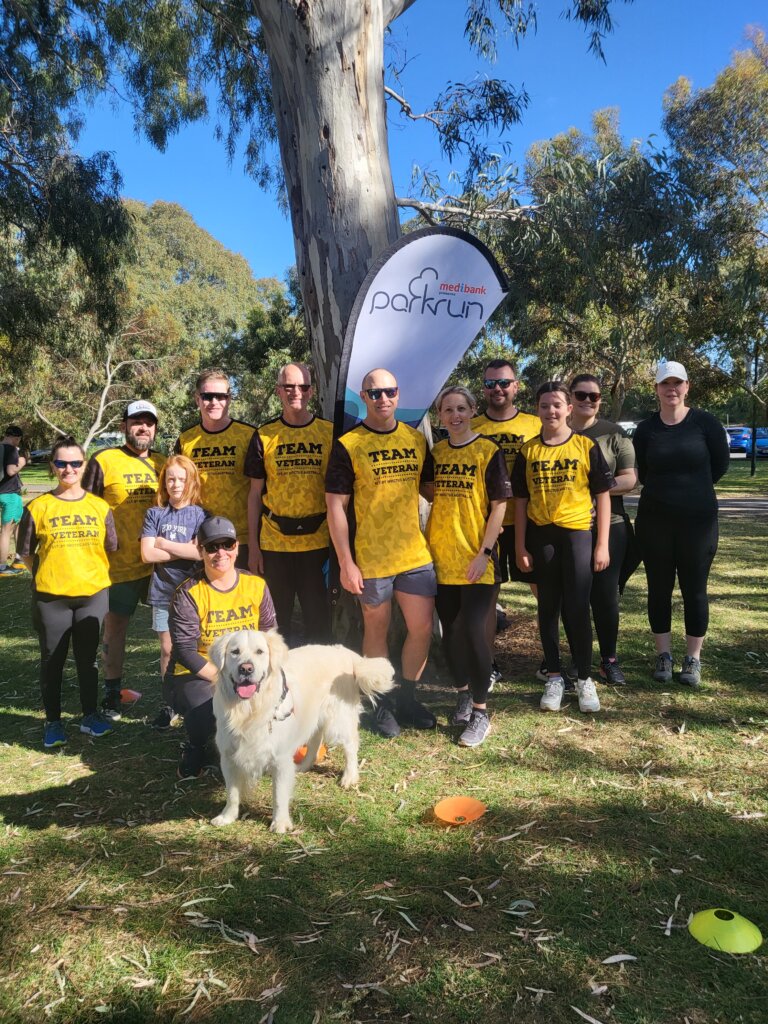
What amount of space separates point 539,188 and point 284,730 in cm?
901

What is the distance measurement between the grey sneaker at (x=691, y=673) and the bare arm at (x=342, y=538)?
243 cm

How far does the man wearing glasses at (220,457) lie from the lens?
429 centimetres

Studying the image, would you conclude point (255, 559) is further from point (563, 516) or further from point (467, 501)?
point (563, 516)

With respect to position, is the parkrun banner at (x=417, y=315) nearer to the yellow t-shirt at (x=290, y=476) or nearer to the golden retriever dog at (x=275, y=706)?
the yellow t-shirt at (x=290, y=476)

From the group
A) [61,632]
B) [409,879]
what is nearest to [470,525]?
[409,879]

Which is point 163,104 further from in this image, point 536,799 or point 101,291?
point 536,799

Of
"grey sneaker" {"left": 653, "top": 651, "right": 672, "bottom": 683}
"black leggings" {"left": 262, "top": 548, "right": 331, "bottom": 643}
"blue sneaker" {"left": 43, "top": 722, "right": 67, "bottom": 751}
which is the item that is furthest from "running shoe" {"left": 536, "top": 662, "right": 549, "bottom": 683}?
"blue sneaker" {"left": 43, "top": 722, "right": 67, "bottom": 751}

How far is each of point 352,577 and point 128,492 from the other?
1629 mm

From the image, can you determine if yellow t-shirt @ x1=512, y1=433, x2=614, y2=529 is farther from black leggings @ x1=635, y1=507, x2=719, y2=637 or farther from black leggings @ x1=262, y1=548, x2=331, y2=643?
black leggings @ x1=262, y1=548, x2=331, y2=643

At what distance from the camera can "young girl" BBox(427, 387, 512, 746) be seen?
3879mm

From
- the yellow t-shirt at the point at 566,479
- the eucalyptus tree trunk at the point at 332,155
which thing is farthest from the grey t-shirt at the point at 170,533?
the yellow t-shirt at the point at 566,479

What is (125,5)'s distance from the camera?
10.0 m

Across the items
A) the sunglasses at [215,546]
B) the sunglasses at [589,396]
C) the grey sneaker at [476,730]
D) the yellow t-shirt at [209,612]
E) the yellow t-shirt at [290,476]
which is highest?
the sunglasses at [589,396]

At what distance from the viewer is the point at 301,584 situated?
13.5 ft
